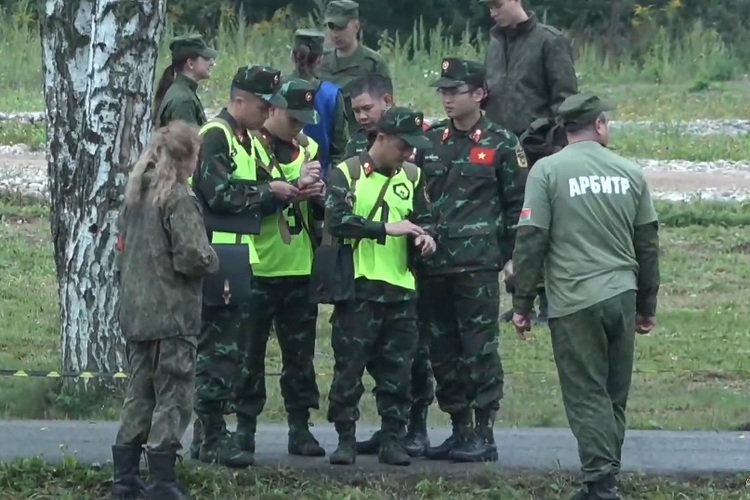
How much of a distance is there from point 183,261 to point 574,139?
1.80 metres

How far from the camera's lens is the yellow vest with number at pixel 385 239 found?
716 centimetres

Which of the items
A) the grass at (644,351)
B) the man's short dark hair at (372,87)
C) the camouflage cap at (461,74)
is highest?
the camouflage cap at (461,74)

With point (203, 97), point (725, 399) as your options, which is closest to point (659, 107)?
point (203, 97)

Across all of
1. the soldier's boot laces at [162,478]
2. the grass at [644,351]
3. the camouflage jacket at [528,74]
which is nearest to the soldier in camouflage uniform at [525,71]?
the camouflage jacket at [528,74]

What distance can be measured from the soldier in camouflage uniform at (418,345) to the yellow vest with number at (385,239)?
232 mm

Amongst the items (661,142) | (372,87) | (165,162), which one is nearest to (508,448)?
(372,87)

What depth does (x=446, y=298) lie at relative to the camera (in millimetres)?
7512

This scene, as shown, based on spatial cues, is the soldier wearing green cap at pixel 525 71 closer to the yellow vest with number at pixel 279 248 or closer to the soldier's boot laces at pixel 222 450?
the yellow vest with number at pixel 279 248

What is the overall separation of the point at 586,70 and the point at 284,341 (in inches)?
887

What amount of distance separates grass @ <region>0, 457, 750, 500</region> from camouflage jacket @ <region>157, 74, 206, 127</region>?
7.21 feet

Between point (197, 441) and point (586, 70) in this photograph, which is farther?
point (586, 70)

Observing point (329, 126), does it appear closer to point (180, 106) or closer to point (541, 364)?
point (180, 106)

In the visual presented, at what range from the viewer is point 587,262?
6645 millimetres

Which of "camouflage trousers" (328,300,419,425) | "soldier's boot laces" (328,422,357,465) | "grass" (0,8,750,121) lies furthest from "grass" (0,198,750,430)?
"grass" (0,8,750,121)
